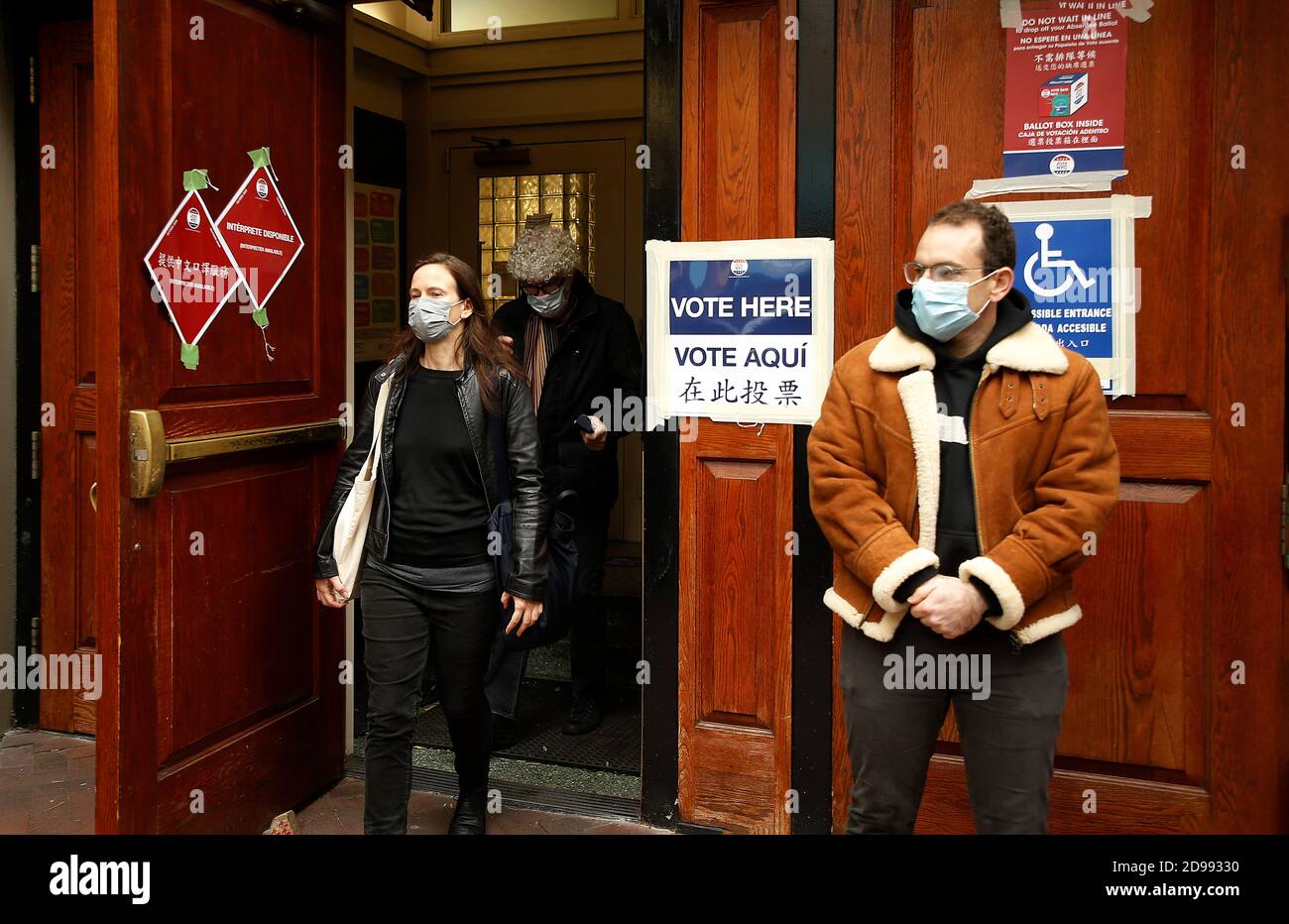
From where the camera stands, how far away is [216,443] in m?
3.35

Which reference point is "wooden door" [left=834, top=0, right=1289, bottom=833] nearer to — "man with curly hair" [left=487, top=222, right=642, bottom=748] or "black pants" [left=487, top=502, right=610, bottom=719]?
"man with curly hair" [left=487, top=222, right=642, bottom=748]

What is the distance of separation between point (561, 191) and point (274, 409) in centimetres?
356

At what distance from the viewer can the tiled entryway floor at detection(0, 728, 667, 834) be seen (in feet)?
12.1

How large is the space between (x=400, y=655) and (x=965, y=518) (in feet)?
5.52

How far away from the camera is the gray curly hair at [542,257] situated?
4.14 metres

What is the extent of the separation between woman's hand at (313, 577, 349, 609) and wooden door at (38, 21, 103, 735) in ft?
5.55

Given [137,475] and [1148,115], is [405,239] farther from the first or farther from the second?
[1148,115]

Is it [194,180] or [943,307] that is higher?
[194,180]

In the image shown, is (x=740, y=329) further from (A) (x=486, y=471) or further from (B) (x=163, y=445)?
(B) (x=163, y=445)

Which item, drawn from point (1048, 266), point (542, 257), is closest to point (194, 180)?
point (542, 257)

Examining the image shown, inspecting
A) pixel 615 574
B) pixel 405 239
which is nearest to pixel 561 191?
pixel 405 239

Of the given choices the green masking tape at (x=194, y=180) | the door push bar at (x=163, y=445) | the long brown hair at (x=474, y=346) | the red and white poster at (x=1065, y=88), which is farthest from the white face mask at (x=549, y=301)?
the red and white poster at (x=1065, y=88)

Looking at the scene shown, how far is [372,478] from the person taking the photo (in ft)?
10.7

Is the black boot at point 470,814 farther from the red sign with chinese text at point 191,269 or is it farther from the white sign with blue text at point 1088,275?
the white sign with blue text at point 1088,275
